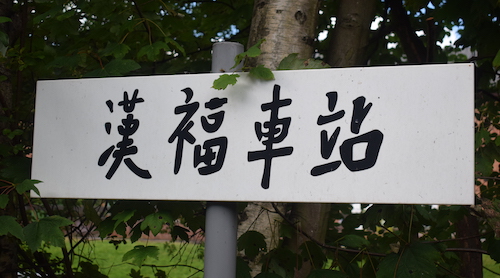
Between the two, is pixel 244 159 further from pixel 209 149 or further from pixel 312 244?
pixel 312 244

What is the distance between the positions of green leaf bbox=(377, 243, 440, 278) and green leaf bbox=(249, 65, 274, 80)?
0.76 metres

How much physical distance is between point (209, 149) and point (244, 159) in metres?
0.09

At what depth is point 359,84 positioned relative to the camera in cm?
111

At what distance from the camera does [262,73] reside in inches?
45.0

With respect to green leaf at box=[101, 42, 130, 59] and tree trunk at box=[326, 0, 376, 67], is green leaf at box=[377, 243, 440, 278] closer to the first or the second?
tree trunk at box=[326, 0, 376, 67]

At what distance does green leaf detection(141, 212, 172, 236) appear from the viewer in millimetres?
1285

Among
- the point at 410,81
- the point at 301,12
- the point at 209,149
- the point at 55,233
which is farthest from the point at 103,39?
the point at 410,81

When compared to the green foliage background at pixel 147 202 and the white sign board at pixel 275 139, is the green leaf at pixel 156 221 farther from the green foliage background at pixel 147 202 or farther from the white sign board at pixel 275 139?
the white sign board at pixel 275 139

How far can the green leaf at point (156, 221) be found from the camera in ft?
4.22

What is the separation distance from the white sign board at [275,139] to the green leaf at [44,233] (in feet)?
0.50

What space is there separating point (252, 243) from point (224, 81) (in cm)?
79

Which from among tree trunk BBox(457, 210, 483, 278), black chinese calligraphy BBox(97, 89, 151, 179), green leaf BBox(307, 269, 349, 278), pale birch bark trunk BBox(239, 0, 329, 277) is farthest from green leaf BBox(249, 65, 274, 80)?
tree trunk BBox(457, 210, 483, 278)

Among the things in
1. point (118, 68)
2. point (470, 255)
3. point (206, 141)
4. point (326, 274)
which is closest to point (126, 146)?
point (206, 141)

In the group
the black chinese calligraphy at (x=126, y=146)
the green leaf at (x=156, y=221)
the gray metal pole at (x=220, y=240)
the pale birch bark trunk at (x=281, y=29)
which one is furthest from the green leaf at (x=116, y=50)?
the gray metal pole at (x=220, y=240)
